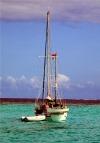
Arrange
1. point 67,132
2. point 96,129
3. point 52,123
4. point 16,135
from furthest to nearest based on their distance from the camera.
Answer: point 52,123 → point 96,129 → point 67,132 → point 16,135

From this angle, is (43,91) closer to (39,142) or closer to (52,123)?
(52,123)

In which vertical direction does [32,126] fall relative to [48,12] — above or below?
below

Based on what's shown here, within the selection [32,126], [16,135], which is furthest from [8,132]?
[32,126]

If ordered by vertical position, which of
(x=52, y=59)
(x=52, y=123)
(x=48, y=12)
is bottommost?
(x=52, y=123)

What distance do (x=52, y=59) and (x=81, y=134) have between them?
598 inches

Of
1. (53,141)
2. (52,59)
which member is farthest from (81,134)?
(52,59)

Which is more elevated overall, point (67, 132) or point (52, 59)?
point (52, 59)

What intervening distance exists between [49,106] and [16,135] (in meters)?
13.9

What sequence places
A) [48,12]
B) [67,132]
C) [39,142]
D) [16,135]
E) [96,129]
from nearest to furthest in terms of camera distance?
[39,142] < [16,135] < [67,132] < [96,129] < [48,12]

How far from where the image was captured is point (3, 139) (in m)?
44.7

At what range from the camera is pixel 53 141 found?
145ft

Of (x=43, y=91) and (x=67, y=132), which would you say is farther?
(x=43, y=91)

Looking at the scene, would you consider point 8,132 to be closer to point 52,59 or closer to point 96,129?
point 96,129

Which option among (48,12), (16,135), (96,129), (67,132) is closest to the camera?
(16,135)
